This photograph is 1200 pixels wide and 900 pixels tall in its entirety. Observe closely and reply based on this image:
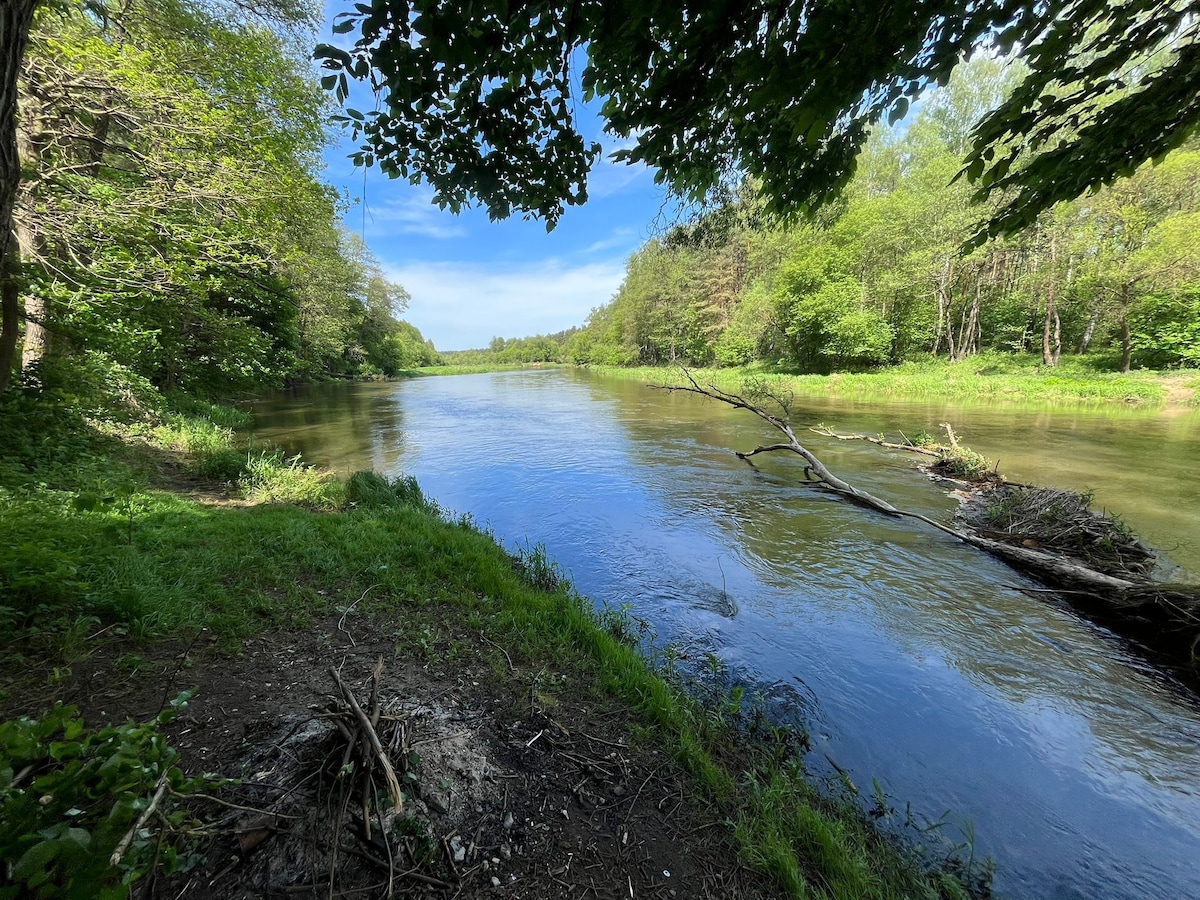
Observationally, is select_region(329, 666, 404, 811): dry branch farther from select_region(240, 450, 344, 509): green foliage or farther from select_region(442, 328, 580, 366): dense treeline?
select_region(442, 328, 580, 366): dense treeline

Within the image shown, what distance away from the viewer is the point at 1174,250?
64.7 ft

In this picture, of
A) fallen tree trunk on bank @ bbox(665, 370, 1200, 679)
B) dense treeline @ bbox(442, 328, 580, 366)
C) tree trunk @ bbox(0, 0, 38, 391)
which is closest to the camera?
tree trunk @ bbox(0, 0, 38, 391)

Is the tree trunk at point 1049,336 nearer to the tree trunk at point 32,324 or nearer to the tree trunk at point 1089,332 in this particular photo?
the tree trunk at point 1089,332

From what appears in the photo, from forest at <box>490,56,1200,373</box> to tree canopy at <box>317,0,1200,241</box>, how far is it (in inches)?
396

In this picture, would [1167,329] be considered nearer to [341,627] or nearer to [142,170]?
[341,627]

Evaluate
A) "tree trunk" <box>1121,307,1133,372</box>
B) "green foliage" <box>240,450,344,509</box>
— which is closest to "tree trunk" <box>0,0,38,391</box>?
"green foliage" <box>240,450,344,509</box>

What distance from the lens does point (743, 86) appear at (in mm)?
3475

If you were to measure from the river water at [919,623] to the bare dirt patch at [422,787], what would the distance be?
1786mm

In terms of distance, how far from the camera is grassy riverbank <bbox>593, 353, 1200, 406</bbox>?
1902cm

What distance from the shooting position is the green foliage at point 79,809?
1065 millimetres

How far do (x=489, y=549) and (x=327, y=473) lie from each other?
6.90 meters

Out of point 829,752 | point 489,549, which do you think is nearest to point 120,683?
point 489,549

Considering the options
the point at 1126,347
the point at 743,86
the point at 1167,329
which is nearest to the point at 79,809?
the point at 743,86

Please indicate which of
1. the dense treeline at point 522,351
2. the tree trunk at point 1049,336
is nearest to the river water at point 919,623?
the tree trunk at point 1049,336
